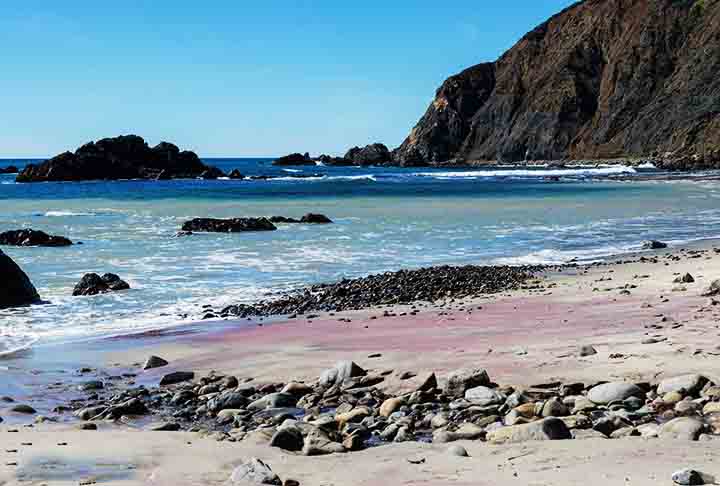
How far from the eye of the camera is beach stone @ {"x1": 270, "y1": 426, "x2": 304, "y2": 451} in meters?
6.66

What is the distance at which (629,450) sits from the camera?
18.9ft

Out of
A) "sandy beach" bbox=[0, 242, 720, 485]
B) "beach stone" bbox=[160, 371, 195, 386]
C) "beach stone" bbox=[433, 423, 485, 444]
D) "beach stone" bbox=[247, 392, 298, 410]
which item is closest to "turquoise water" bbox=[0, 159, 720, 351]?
"sandy beach" bbox=[0, 242, 720, 485]

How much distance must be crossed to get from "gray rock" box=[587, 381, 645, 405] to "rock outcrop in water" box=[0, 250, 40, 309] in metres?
12.5

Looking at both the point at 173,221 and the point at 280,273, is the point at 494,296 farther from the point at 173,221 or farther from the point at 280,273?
the point at 173,221

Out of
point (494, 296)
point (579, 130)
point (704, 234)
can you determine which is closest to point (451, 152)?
point (579, 130)

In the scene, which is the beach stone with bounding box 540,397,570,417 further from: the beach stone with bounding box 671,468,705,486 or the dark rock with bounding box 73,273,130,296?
the dark rock with bounding box 73,273,130,296

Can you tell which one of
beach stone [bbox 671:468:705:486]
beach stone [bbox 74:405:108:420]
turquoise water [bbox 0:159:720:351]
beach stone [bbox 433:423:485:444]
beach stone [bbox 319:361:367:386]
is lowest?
turquoise water [bbox 0:159:720:351]

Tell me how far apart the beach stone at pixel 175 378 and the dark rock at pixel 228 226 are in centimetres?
2514

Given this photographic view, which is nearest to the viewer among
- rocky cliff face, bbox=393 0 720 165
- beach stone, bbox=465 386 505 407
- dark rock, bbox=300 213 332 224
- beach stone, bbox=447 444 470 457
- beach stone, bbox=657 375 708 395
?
beach stone, bbox=447 444 470 457

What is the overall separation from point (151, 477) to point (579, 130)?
145828 mm

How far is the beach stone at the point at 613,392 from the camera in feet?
24.2

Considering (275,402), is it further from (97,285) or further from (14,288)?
(97,285)

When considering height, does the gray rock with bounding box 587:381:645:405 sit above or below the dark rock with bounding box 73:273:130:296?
above

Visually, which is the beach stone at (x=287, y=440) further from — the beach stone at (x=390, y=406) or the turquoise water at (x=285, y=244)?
the turquoise water at (x=285, y=244)
